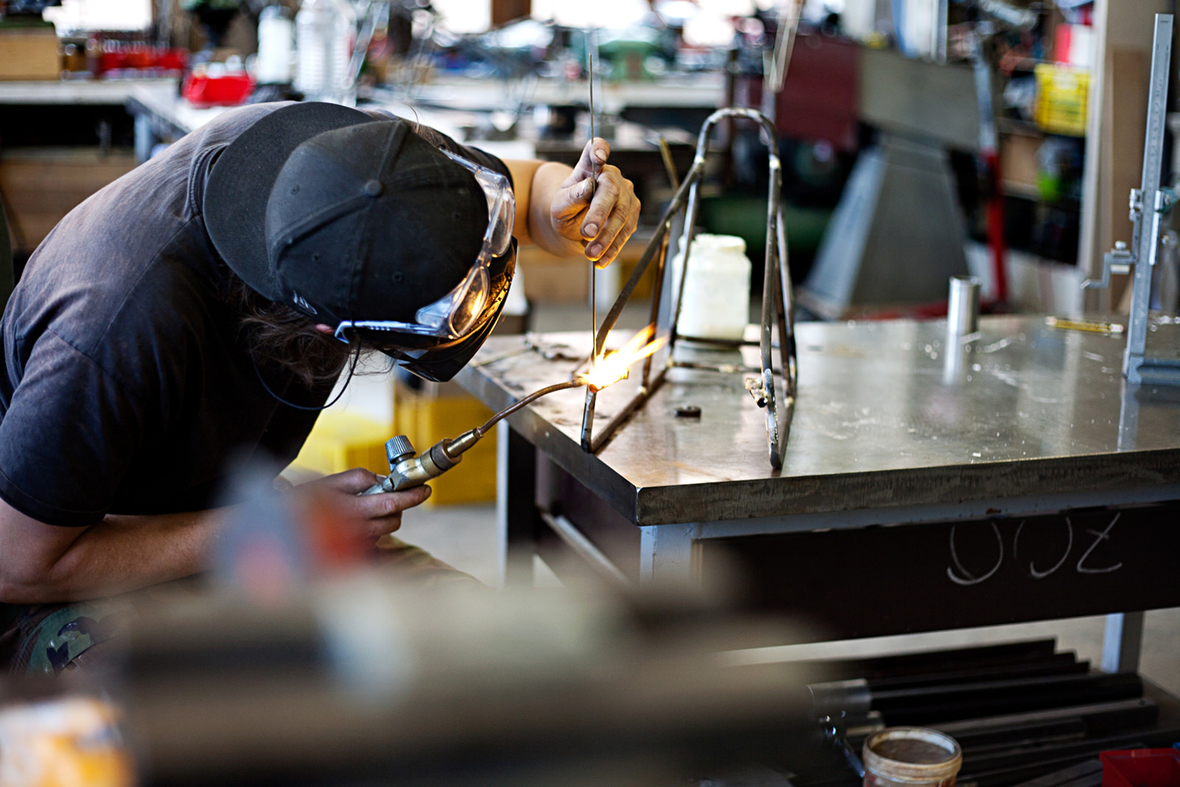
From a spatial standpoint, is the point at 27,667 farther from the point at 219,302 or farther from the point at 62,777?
the point at 62,777

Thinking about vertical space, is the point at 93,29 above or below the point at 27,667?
above

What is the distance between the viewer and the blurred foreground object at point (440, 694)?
1.31 feet

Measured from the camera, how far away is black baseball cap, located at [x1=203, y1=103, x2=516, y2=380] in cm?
90

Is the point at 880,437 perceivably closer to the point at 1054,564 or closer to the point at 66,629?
the point at 1054,564

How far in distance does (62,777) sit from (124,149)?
5359 millimetres

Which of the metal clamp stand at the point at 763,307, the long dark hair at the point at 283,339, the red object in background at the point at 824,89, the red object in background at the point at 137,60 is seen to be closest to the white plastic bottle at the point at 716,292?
the metal clamp stand at the point at 763,307

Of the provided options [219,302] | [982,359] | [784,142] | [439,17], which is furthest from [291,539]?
[784,142]

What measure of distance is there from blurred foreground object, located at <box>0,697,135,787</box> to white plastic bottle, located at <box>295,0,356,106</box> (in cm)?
337

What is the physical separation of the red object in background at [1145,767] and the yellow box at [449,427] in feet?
5.76

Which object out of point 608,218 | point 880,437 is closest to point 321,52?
point 608,218

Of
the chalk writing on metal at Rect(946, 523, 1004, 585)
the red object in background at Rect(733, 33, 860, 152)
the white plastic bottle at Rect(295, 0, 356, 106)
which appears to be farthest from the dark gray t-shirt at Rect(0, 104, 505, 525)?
the red object in background at Rect(733, 33, 860, 152)

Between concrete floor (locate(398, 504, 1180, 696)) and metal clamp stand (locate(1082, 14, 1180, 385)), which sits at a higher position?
metal clamp stand (locate(1082, 14, 1180, 385))

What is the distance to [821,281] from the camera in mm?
4789

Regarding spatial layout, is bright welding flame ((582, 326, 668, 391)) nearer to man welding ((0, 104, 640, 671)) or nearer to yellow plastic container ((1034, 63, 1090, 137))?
man welding ((0, 104, 640, 671))
